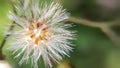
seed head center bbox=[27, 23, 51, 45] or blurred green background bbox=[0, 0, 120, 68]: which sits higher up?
blurred green background bbox=[0, 0, 120, 68]

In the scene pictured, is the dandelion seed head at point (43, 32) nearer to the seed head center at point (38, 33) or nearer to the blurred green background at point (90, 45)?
the seed head center at point (38, 33)

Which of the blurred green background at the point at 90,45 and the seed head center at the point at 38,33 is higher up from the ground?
the blurred green background at the point at 90,45

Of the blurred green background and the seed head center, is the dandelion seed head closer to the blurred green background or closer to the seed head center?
the seed head center

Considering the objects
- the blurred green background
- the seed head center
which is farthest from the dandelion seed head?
the blurred green background

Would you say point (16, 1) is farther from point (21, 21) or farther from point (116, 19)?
point (116, 19)

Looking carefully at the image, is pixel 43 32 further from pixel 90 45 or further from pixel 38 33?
pixel 90 45

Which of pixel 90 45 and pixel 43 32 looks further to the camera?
pixel 90 45

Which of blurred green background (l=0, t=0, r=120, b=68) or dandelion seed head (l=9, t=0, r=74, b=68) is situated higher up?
blurred green background (l=0, t=0, r=120, b=68)

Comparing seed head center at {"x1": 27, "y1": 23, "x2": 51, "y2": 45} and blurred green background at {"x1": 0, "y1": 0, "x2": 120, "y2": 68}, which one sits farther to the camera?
blurred green background at {"x1": 0, "y1": 0, "x2": 120, "y2": 68}

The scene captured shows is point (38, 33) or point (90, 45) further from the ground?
point (90, 45)

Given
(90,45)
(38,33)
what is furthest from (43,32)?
(90,45)

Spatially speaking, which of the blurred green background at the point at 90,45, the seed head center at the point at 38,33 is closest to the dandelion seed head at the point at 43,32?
the seed head center at the point at 38,33
